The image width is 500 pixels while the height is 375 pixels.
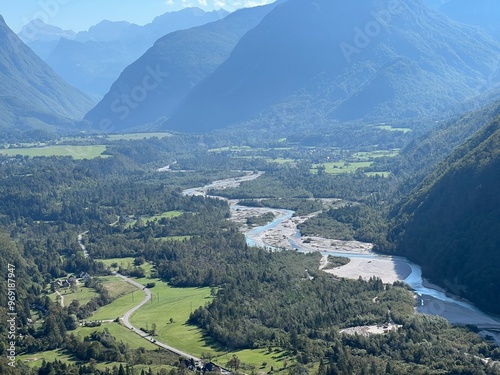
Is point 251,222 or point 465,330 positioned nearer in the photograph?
point 465,330

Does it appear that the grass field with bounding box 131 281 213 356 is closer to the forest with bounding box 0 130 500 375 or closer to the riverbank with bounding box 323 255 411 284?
the forest with bounding box 0 130 500 375

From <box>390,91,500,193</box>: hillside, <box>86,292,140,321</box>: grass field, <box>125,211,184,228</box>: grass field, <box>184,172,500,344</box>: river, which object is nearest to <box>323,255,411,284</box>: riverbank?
<box>184,172,500,344</box>: river

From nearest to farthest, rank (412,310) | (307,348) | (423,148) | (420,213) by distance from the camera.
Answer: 1. (307,348)
2. (412,310)
3. (420,213)
4. (423,148)

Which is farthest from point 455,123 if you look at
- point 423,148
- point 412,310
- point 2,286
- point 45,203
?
point 2,286

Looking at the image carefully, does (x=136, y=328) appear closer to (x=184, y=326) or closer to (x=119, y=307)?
(x=184, y=326)

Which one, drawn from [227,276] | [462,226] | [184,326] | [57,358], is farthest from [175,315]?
[462,226]

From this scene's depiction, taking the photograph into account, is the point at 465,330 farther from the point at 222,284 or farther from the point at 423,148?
the point at 423,148


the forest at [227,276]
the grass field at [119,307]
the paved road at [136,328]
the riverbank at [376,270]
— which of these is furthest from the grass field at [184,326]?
the riverbank at [376,270]
